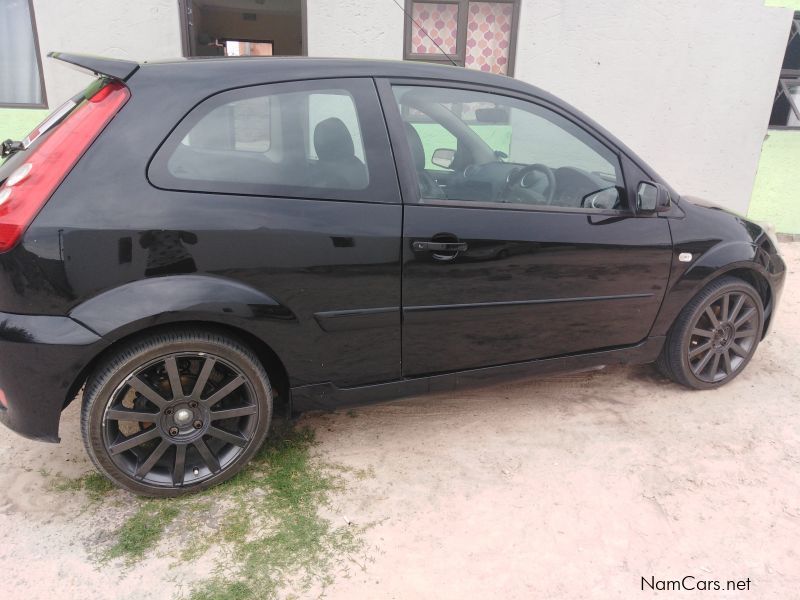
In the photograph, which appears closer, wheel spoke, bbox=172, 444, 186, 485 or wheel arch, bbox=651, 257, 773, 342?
wheel spoke, bbox=172, 444, 186, 485

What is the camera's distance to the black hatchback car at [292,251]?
222cm

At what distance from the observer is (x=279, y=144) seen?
2.52 metres

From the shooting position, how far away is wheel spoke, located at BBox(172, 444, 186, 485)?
8.24 ft

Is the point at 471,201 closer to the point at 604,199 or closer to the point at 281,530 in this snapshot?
the point at 604,199

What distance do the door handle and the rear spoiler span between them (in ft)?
4.23

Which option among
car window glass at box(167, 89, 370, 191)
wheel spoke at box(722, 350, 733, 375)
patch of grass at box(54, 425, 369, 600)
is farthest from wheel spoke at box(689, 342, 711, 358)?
car window glass at box(167, 89, 370, 191)

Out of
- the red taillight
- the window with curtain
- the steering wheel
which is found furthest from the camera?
the window with curtain

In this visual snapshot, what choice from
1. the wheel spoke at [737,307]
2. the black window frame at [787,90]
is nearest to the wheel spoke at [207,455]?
the wheel spoke at [737,307]

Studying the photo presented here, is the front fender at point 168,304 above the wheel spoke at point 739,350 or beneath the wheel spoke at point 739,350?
above

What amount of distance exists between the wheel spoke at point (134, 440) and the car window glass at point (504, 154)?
1.48 m

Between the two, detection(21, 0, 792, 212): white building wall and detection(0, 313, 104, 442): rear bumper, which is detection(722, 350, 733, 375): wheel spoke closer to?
detection(0, 313, 104, 442): rear bumper

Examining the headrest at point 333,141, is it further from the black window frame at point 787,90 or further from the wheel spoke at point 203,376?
the black window frame at point 787,90

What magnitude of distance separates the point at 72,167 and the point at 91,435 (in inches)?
39.6

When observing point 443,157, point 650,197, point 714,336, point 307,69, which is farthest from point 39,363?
point 714,336
